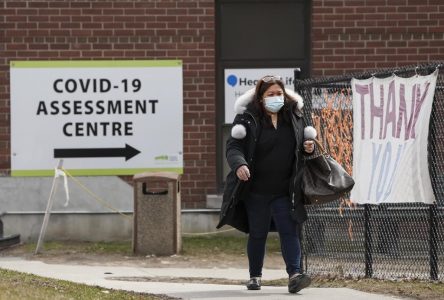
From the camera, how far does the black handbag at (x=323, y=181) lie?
8.86m

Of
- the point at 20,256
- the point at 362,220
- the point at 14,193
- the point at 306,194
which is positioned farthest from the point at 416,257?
the point at 14,193

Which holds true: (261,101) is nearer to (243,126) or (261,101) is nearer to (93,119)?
(243,126)

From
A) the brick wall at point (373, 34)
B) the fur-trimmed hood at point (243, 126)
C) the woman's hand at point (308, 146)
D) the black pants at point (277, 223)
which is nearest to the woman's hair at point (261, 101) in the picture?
the fur-trimmed hood at point (243, 126)

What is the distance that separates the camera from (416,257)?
405 inches

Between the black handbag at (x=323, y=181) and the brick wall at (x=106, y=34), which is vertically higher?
the brick wall at (x=106, y=34)

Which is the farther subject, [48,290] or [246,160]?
[246,160]

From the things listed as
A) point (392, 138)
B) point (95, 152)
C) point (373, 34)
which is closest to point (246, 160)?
point (392, 138)

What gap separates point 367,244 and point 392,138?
4.09ft

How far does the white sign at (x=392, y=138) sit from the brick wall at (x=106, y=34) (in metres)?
4.87

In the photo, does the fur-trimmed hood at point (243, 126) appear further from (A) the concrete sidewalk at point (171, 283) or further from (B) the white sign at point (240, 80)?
(B) the white sign at point (240, 80)

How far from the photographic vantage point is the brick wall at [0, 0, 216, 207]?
48.0ft

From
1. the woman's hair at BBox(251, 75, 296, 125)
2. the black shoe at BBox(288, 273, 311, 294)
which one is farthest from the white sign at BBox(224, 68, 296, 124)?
the black shoe at BBox(288, 273, 311, 294)

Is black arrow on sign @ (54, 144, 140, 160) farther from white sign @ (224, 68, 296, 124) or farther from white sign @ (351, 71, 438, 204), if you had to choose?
white sign @ (351, 71, 438, 204)

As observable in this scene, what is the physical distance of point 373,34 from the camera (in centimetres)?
1484
